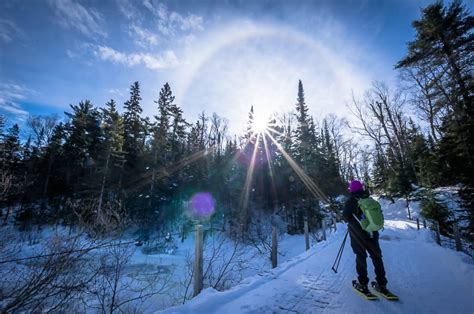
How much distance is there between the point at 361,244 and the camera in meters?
A: 3.71

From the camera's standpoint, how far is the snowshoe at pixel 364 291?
3.38 metres

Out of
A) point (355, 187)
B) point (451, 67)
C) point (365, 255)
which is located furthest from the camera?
point (451, 67)

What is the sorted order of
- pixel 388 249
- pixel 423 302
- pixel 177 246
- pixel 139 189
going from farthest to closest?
pixel 139 189, pixel 177 246, pixel 388 249, pixel 423 302

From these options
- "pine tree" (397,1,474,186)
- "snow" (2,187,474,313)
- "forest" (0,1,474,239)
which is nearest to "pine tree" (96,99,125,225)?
"forest" (0,1,474,239)

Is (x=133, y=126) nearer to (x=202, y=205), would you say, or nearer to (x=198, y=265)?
(x=202, y=205)

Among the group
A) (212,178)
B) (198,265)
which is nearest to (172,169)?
(212,178)

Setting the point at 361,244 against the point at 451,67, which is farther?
the point at 451,67

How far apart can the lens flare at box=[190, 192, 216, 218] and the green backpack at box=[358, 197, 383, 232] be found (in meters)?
19.9

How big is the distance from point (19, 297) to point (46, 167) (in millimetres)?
30555

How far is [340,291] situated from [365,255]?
0.82m

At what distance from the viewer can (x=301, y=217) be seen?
75.6 feet

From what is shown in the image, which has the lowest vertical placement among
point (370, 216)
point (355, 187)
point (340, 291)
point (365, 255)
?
point (340, 291)

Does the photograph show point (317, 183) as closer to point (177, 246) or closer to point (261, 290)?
point (177, 246)

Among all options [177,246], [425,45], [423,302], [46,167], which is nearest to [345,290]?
[423,302]
